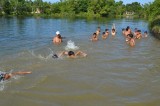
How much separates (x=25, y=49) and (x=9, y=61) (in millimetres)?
4412

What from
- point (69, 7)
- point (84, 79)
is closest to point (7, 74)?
point (84, 79)

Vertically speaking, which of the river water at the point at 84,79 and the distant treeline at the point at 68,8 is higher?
the distant treeline at the point at 68,8

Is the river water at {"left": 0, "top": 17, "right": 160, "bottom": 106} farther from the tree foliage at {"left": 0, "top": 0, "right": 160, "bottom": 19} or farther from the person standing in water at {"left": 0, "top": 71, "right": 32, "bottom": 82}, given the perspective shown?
the tree foliage at {"left": 0, "top": 0, "right": 160, "bottom": 19}

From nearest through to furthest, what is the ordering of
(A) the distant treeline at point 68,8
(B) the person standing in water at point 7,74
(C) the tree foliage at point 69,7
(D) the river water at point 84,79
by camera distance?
(D) the river water at point 84,79 < (B) the person standing in water at point 7,74 < (A) the distant treeline at point 68,8 < (C) the tree foliage at point 69,7

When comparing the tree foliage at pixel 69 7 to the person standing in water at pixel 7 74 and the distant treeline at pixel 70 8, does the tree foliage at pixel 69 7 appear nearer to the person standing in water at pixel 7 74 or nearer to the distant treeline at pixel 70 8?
the distant treeline at pixel 70 8

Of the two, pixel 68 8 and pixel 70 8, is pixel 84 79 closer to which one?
pixel 70 8

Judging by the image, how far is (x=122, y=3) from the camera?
126 metres

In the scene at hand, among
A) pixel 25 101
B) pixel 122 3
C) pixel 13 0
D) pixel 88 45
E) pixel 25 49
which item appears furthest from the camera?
pixel 122 3

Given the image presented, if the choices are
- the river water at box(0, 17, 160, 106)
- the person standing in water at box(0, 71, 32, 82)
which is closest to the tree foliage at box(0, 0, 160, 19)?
the river water at box(0, 17, 160, 106)

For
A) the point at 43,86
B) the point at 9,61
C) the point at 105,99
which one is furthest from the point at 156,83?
the point at 9,61

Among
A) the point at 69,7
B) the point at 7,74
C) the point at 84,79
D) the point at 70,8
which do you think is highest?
the point at 69,7

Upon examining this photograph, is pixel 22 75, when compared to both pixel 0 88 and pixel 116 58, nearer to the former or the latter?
pixel 0 88

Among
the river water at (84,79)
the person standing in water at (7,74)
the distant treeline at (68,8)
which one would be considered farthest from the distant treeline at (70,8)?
the person standing in water at (7,74)

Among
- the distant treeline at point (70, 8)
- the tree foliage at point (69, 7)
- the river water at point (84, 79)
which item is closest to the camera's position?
the river water at point (84, 79)
